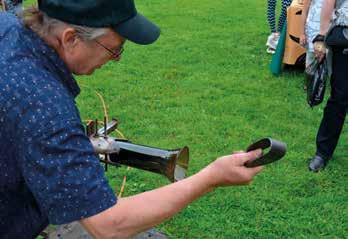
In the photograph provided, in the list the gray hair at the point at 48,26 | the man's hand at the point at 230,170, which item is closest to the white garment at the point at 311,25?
the man's hand at the point at 230,170

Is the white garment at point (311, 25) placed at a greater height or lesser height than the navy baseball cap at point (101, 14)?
lesser

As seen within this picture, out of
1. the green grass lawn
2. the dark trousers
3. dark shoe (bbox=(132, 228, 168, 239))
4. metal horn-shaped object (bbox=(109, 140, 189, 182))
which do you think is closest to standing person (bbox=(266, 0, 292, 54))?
the green grass lawn

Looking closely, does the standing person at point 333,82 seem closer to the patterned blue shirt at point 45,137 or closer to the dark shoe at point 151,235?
the dark shoe at point 151,235

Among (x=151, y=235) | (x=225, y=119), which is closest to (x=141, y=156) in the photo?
(x=151, y=235)

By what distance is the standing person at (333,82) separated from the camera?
4.23 metres

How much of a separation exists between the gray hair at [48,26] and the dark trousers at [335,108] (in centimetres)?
288

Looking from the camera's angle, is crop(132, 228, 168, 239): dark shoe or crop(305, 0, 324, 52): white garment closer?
crop(132, 228, 168, 239): dark shoe

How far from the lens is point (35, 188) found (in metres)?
1.66

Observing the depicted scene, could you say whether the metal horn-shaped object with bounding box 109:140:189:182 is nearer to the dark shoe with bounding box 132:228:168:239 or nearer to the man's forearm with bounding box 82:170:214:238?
the man's forearm with bounding box 82:170:214:238

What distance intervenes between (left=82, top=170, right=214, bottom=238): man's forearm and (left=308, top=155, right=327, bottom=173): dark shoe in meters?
2.88

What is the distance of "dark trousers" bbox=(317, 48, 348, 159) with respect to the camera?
168 inches

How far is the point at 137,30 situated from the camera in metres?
1.78

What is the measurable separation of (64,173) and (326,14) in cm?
320

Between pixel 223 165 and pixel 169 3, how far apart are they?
902 cm
